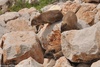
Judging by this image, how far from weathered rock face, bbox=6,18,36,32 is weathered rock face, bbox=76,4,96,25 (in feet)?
10.0

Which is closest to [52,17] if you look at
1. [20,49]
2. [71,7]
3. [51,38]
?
[51,38]

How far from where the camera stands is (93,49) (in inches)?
397

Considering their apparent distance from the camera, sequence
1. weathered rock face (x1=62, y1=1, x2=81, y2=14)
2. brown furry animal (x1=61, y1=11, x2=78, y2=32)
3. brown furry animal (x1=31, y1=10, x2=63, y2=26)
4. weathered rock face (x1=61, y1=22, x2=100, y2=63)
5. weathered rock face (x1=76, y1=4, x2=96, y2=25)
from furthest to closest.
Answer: weathered rock face (x1=62, y1=1, x2=81, y2=14)
weathered rock face (x1=76, y1=4, x2=96, y2=25)
brown furry animal (x1=31, y1=10, x2=63, y2=26)
brown furry animal (x1=61, y1=11, x2=78, y2=32)
weathered rock face (x1=61, y1=22, x2=100, y2=63)

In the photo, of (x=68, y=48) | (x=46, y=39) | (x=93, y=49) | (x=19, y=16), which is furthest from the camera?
(x=19, y=16)

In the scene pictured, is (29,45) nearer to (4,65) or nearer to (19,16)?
(4,65)

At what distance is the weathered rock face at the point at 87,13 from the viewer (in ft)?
47.4

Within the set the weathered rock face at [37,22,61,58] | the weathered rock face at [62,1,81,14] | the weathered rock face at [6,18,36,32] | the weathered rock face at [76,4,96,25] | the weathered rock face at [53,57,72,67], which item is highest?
the weathered rock face at [53,57,72,67]

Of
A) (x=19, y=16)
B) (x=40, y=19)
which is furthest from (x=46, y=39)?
(x=19, y=16)

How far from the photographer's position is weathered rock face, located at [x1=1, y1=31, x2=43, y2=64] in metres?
12.3

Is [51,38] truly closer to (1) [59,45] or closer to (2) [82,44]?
(1) [59,45]

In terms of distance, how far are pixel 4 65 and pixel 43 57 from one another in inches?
60.4

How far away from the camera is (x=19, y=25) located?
17.5m

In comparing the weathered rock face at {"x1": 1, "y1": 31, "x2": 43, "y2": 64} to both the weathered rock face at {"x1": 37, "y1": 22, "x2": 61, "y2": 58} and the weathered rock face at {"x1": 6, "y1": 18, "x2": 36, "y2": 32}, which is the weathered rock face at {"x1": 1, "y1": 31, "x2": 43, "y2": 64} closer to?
the weathered rock face at {"x1": 37, "y1": 22, "x2": 61, "y2": 58}

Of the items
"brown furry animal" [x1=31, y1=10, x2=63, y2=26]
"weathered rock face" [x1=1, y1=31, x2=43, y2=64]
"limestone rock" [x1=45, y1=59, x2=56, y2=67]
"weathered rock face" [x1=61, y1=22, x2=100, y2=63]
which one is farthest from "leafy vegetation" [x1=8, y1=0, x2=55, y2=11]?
"weathered rock face" [x1=61, y1=22, x2=100, y2=63]
